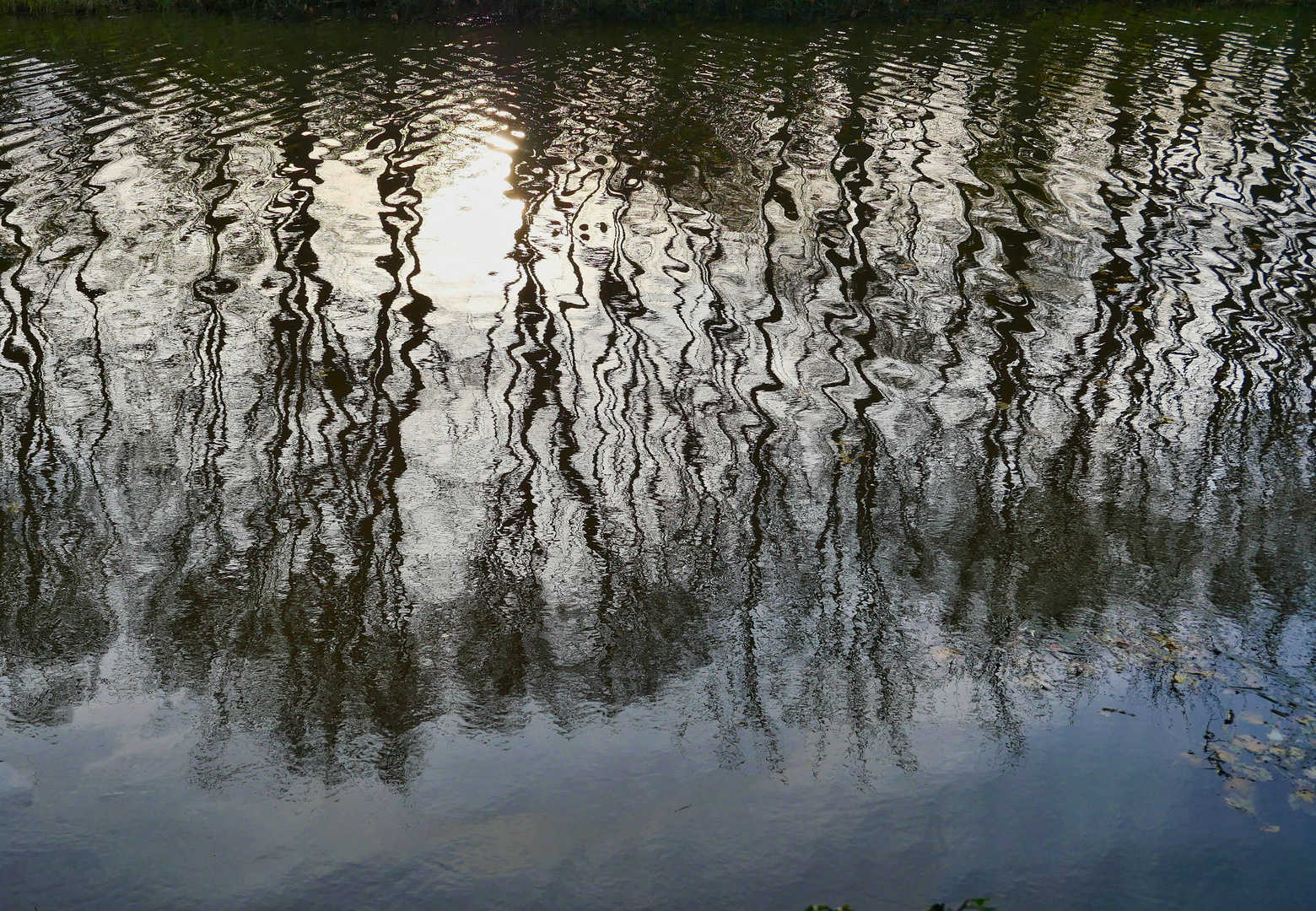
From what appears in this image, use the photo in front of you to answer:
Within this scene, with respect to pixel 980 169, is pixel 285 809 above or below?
below

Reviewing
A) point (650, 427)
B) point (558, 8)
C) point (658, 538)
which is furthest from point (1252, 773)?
point (558, 8)

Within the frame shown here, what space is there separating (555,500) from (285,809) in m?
2.98

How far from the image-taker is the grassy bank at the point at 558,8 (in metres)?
29.8

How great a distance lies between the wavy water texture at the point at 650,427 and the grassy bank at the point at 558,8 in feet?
46.2

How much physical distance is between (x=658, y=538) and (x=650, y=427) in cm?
165

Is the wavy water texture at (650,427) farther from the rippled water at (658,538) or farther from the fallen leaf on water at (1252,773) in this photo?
the fallen leaf on water at (1252,773)

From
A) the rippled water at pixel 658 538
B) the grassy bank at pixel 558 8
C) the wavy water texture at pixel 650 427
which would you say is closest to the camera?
the rippled water at pixel 658 538

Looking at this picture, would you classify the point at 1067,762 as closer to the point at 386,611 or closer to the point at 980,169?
the point at 386,611

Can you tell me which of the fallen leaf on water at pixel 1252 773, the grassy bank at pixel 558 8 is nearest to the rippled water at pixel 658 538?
the fallen leaf on water at pixel 1252 773

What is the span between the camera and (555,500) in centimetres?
719

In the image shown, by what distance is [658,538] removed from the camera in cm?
674

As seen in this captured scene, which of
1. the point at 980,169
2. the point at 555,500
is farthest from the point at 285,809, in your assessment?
the point at 980,169

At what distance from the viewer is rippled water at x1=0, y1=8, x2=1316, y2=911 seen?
15.0ft

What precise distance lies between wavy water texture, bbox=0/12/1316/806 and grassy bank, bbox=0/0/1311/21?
14083 millimetres
